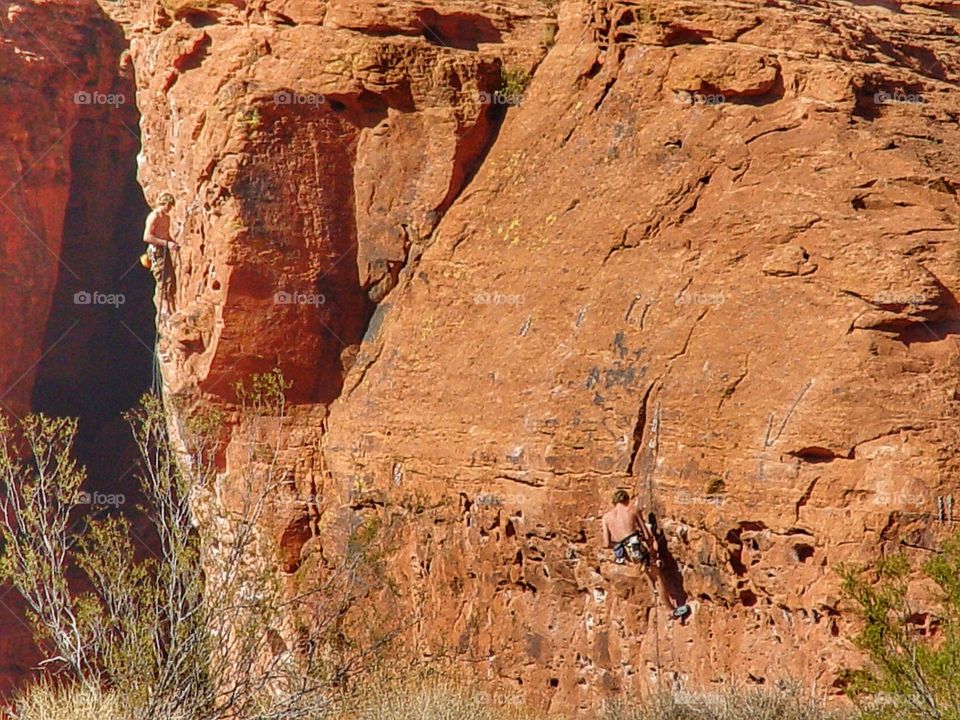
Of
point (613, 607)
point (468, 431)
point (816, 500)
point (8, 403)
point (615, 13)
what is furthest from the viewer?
point (8, 403)

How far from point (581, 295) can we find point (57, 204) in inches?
496

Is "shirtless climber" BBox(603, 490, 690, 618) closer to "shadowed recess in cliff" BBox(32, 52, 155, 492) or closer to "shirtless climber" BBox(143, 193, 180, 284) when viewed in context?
"shirtless climber" BBox(143, 193, 180, 284)

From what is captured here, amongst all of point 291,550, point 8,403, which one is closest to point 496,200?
point 291,550

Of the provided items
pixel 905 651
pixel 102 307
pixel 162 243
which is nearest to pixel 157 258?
pixel 162 243

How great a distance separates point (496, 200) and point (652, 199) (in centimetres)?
204

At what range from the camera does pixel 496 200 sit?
54.7ft

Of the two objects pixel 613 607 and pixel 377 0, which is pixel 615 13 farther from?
pixel 613 607

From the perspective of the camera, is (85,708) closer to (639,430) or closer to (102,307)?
(639,430)

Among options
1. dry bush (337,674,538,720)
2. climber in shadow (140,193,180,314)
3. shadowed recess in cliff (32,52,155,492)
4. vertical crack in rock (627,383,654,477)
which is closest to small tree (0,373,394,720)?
dry bush (337,674,538,720)

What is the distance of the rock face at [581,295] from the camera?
1315 cm

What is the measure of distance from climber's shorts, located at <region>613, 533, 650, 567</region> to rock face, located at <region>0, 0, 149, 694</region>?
12925 mm

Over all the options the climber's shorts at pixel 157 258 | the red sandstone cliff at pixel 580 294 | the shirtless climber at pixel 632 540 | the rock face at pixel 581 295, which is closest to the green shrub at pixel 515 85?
the rock face at pixel 581 295

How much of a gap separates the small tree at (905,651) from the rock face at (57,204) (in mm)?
15387

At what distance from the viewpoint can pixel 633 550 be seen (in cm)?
1366
